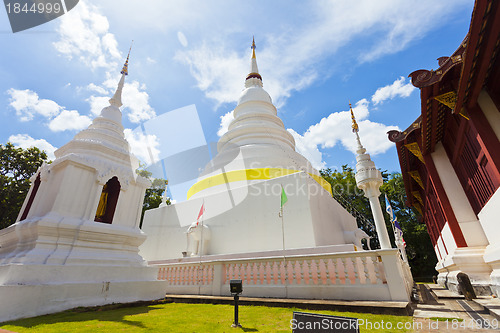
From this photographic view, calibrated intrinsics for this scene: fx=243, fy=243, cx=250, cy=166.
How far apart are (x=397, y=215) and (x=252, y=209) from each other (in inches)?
890

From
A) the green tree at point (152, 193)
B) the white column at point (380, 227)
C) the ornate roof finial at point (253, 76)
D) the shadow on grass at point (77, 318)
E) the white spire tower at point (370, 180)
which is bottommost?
the shadow on grass at point (77, 318)

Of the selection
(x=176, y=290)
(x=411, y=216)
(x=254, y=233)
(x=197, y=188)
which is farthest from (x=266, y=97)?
(x=411, y=216)

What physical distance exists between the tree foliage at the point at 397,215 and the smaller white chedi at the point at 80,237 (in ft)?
72.4

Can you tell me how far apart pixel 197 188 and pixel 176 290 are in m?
5.47

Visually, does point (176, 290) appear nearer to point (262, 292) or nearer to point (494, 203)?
point (262, 292)

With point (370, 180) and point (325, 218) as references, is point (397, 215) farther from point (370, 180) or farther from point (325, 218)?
point (370, 180)

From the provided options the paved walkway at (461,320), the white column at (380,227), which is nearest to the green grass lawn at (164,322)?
the paved walkway at (461,320)

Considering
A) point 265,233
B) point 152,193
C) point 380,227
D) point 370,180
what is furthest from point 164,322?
point 152,193

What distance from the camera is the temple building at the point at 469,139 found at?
391 centimetres

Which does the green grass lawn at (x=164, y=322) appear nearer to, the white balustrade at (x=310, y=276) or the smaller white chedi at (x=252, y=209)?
the white balustrade at (x=310, y=276)

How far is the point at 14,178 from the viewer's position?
15.7 m

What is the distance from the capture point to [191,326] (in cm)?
348

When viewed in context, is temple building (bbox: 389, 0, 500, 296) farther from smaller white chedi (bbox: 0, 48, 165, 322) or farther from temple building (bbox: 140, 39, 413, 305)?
smaller white chedi (bbox: 0, 48, 165, 322)

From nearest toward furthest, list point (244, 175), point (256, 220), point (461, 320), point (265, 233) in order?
point (461, 320) < point (265, 233) < point (256, 220) < point (244, 175)
